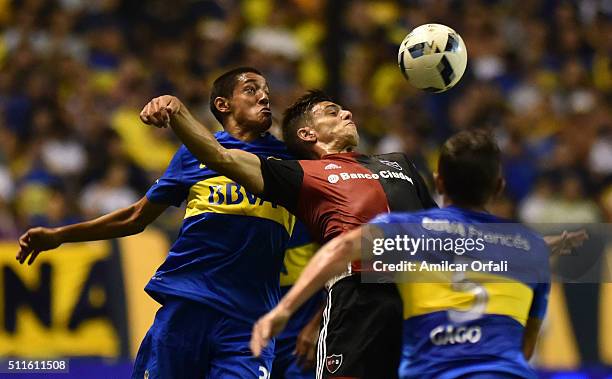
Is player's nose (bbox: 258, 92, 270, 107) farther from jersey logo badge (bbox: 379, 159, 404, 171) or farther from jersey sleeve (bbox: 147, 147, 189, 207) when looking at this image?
jersey logo badge (bbox: 379, 159, 404, 171)

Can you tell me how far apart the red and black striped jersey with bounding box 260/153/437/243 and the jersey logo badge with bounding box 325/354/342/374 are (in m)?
0.63

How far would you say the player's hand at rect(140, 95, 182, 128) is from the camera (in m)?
5.93

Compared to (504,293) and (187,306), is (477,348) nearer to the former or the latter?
(504,293)

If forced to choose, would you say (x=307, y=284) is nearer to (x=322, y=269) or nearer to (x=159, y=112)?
(x=322, y=269)

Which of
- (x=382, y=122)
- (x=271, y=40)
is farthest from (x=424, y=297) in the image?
(x=271, y=40)

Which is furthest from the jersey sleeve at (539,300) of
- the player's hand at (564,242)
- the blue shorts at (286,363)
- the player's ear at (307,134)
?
the blue shorts at (286,363)

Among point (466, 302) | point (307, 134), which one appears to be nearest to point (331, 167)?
point (307, 134)

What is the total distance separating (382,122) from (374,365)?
26.1 feet

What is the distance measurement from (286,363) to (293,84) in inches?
277

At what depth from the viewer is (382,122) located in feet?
45.2

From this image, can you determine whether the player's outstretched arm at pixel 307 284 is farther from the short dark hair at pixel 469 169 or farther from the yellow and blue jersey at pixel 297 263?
the yellow and blue jersey at pixel 297 263

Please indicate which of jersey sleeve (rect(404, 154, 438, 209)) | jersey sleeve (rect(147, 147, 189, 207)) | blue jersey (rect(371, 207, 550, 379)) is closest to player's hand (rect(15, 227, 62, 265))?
jersey sleeve (rect(147, 147, 189, 207))

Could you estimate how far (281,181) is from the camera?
624 cm

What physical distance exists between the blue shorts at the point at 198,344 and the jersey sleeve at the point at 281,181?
2.67 feet
